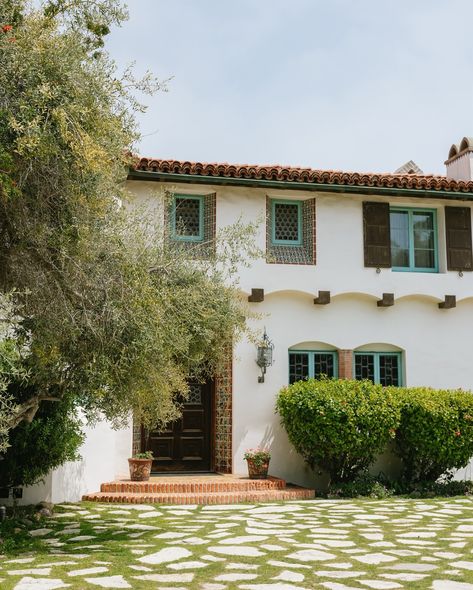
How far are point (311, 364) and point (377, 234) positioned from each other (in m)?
2.97

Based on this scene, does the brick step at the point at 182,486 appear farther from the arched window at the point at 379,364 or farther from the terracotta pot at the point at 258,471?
the arched window at the point at 379,364

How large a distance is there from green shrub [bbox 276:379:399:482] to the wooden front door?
1.91 metres

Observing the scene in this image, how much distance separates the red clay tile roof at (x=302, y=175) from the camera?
556 inches

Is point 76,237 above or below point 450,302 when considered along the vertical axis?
below

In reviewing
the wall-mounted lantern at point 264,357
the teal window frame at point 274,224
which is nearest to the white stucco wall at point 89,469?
the wall-mounted lantern at point 264,357

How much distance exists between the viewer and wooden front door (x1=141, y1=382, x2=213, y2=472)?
15008 mm

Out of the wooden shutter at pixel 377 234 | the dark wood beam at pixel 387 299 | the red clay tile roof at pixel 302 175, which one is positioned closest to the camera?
the red clay tile roof at pixel 302 175

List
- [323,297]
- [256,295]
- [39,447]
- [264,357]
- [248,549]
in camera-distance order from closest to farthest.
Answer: [248,549]
[39,447]
[256,295]
[264,357]
[323,297]

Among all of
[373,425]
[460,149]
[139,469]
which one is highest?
[460,149]

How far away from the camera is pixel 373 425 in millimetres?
13578

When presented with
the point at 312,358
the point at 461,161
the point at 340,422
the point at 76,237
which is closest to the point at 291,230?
the point at 312,358

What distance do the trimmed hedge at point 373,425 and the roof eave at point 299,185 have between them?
378 centimetres

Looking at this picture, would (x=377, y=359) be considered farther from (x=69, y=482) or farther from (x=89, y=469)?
(x=69, y=482)

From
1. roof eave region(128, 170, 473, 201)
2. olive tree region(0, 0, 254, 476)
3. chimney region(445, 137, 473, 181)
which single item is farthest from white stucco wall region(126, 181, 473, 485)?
olive tree region(0, 0, 254, 476)
